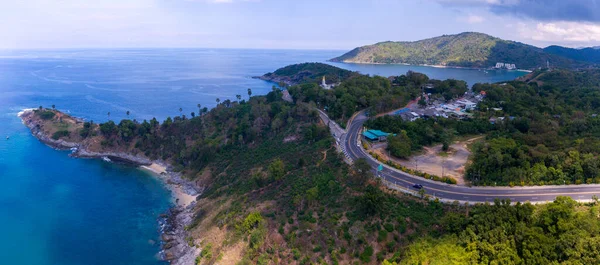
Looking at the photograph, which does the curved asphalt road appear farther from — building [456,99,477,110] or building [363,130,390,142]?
building [456,99,477,110]

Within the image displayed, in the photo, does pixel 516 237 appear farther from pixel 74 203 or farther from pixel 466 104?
pixel 74 203

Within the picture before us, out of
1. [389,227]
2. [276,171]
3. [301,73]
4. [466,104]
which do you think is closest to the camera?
[389,227]

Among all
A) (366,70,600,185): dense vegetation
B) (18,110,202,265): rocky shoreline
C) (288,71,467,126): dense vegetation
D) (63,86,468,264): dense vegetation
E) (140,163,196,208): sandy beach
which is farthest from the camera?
(288,71,467,126): dense vegetation

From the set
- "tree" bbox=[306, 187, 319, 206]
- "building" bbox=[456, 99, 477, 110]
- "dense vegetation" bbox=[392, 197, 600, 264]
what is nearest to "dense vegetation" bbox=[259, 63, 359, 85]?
"building" bbox=[456, 99, 477, 110]

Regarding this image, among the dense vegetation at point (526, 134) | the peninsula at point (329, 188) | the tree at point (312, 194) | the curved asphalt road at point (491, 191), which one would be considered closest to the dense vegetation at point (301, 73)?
the peninsula at point (329, 188)

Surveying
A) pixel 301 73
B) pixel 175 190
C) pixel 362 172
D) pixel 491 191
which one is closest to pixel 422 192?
pixel 362 172

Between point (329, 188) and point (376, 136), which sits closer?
point (329, 188)
